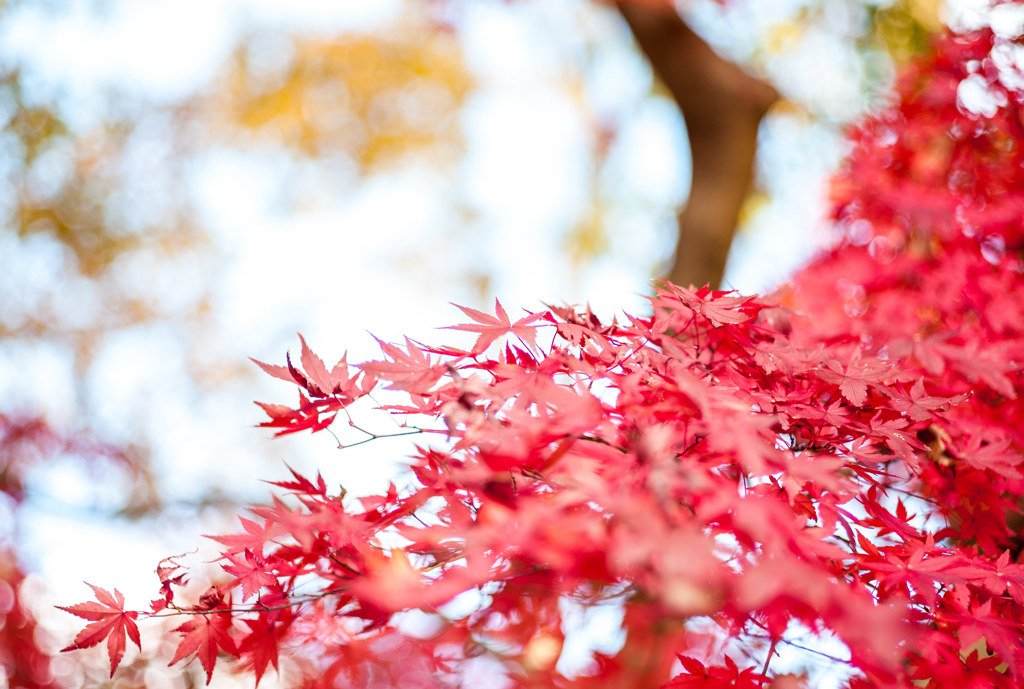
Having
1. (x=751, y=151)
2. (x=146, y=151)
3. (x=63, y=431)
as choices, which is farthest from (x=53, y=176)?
(x=751, y=151)

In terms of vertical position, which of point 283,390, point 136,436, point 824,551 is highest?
point 824,551

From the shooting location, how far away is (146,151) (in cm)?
494

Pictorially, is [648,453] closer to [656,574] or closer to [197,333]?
[656,574]

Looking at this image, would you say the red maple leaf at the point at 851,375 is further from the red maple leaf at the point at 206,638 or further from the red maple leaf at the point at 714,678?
the red maple leaf at the point at 206,638

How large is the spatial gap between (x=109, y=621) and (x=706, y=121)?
239 centimetres

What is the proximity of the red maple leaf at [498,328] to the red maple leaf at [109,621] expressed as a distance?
603mm

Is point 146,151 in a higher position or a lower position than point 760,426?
lower

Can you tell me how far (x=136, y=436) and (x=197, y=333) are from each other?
135cm

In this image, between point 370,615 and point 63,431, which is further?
point 63,431

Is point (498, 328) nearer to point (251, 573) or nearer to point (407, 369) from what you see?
point (407, 369)

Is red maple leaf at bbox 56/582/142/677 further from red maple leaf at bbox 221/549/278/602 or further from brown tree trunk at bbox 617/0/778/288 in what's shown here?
brown tree trunk at bbox 617/0/778/288

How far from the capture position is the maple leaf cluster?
552 mm

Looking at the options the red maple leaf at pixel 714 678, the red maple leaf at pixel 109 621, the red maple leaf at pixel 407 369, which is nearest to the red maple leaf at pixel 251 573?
the red maple leaf at pixel 109 621

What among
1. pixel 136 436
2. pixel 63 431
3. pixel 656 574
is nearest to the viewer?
pixel 656 574
